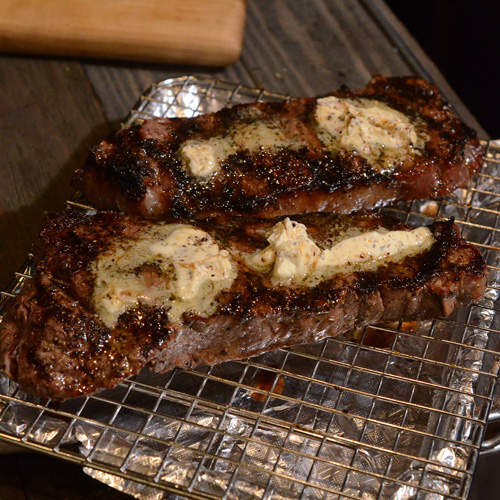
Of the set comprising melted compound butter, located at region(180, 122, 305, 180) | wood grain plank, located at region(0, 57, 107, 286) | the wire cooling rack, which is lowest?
the wire cooling rack

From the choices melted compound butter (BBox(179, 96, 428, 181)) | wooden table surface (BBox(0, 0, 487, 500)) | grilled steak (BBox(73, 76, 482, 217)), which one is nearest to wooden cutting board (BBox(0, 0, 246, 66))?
wooden table surface (BBox(0, 0, 487, 500))

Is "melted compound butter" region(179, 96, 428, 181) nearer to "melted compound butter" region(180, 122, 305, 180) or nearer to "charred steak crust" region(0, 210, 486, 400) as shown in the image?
"melted compound butter" region(180, 122, 305, 180)

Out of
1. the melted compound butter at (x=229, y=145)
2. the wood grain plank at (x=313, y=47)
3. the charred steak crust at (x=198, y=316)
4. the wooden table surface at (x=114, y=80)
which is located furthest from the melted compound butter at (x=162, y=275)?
the wood grain plank at (x=313, y=47)

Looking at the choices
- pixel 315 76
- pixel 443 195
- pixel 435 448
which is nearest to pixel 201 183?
pixel 443 195

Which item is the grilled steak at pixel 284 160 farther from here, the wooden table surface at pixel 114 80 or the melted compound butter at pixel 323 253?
the wooden table surface at pixel 114 80

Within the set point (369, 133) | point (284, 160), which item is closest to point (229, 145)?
point (284, 160)

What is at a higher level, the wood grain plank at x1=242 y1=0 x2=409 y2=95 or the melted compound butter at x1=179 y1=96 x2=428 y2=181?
the melted compound butter at x1=179 y1=96 x2=428 y2=181

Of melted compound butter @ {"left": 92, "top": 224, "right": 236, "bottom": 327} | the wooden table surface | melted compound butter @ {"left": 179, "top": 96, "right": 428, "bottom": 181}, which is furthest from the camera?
the wooden table surface

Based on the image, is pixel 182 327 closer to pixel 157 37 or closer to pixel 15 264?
pixel 15 264
